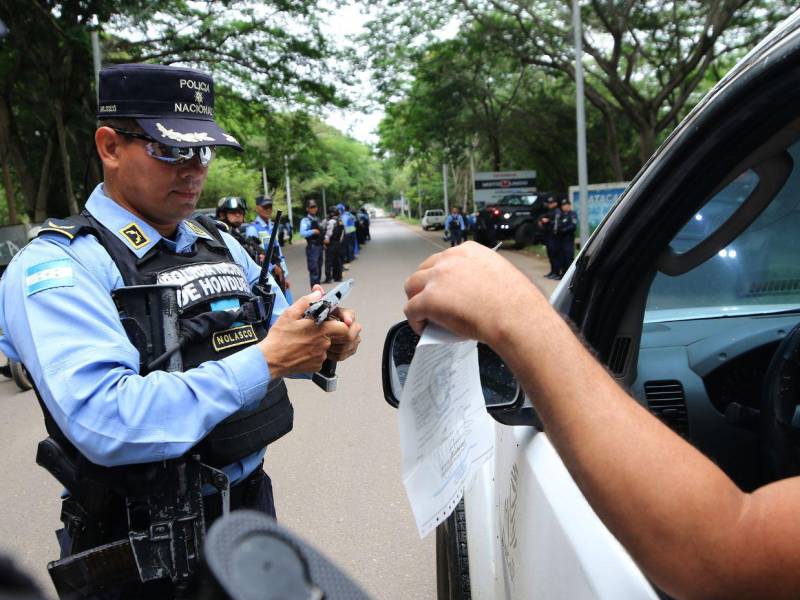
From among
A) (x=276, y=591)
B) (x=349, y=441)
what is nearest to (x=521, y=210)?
(x=349, y=441)

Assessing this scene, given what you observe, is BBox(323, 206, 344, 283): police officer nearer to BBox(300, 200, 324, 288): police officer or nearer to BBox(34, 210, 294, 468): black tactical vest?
BBox(300, 200, 324, 288): police officer

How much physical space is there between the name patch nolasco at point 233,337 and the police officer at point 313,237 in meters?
11.7

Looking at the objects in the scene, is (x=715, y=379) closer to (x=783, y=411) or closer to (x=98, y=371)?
(x=783, y=411)

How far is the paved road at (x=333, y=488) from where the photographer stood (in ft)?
10.3

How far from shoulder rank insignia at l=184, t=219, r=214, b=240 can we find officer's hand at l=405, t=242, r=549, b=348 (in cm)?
97

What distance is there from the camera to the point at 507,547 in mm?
1437

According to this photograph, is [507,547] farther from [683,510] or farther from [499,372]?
[683,510]

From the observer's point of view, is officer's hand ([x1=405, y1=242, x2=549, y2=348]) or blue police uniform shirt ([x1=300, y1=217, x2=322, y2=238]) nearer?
officer's hand ([x1=405, y1=242, x2=549, y2=348])

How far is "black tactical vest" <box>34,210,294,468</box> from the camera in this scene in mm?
1468

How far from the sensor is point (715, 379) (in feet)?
5.62

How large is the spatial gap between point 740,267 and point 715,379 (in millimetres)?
297

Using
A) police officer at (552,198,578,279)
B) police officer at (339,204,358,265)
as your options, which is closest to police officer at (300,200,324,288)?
police officer at (339,204,358,265)

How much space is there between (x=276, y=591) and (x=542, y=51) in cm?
1885

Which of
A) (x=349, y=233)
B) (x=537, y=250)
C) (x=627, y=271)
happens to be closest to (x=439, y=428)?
(x=627, y=271)
